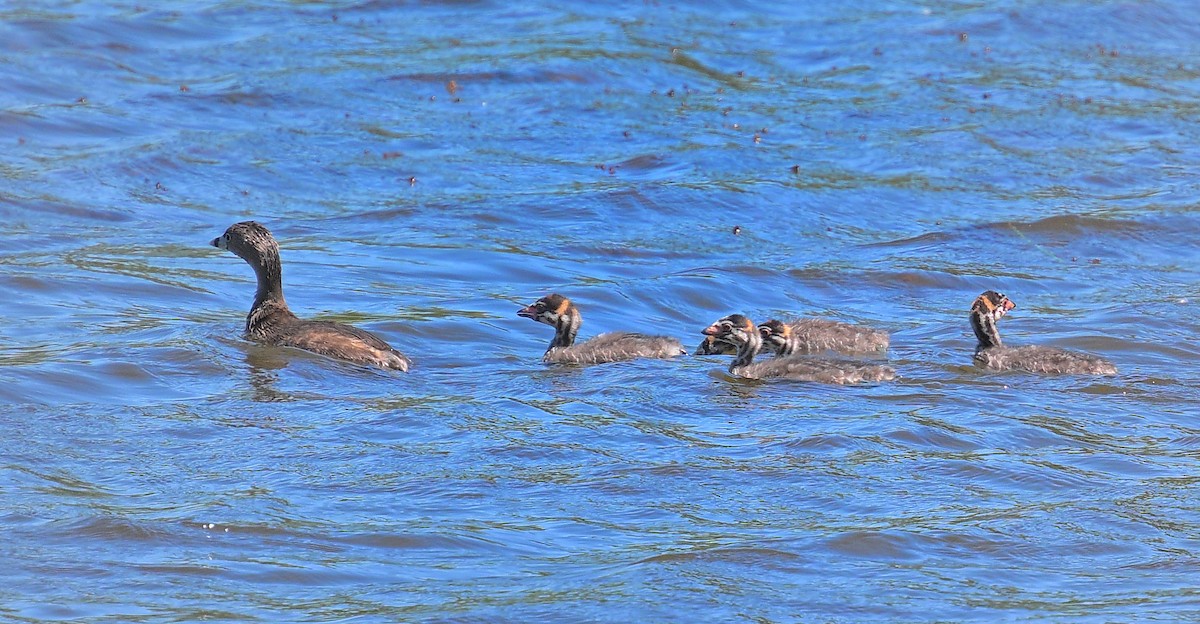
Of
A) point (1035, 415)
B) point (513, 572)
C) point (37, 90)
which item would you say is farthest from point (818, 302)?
point (37, 90)

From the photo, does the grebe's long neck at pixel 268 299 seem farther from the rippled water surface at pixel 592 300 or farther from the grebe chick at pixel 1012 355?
the grebe chick at pixel 1012 355

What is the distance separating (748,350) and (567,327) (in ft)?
4.05

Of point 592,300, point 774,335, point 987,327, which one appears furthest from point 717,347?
point 592,300

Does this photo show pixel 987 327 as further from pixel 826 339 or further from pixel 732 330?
pixel 732 330

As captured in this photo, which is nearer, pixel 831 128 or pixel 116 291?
pixel 116 291

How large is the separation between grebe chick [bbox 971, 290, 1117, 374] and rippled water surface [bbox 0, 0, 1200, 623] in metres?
0.18

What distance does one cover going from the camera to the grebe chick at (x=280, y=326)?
38.0ft

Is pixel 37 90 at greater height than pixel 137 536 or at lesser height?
greater

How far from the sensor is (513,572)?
25.9 ft

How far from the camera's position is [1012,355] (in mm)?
11719

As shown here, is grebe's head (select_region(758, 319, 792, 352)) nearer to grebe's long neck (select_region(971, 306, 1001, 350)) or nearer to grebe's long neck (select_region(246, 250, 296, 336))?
grebe's long neck (select_region(971, 306, 1001, 350))

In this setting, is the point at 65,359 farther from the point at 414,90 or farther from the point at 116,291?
the point at 414,90

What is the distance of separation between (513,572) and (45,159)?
34.9 feet

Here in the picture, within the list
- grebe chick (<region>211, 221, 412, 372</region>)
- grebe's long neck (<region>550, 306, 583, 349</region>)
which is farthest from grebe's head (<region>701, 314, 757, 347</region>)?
grebe chick (<region>211, 221, 412, 372</region>)
